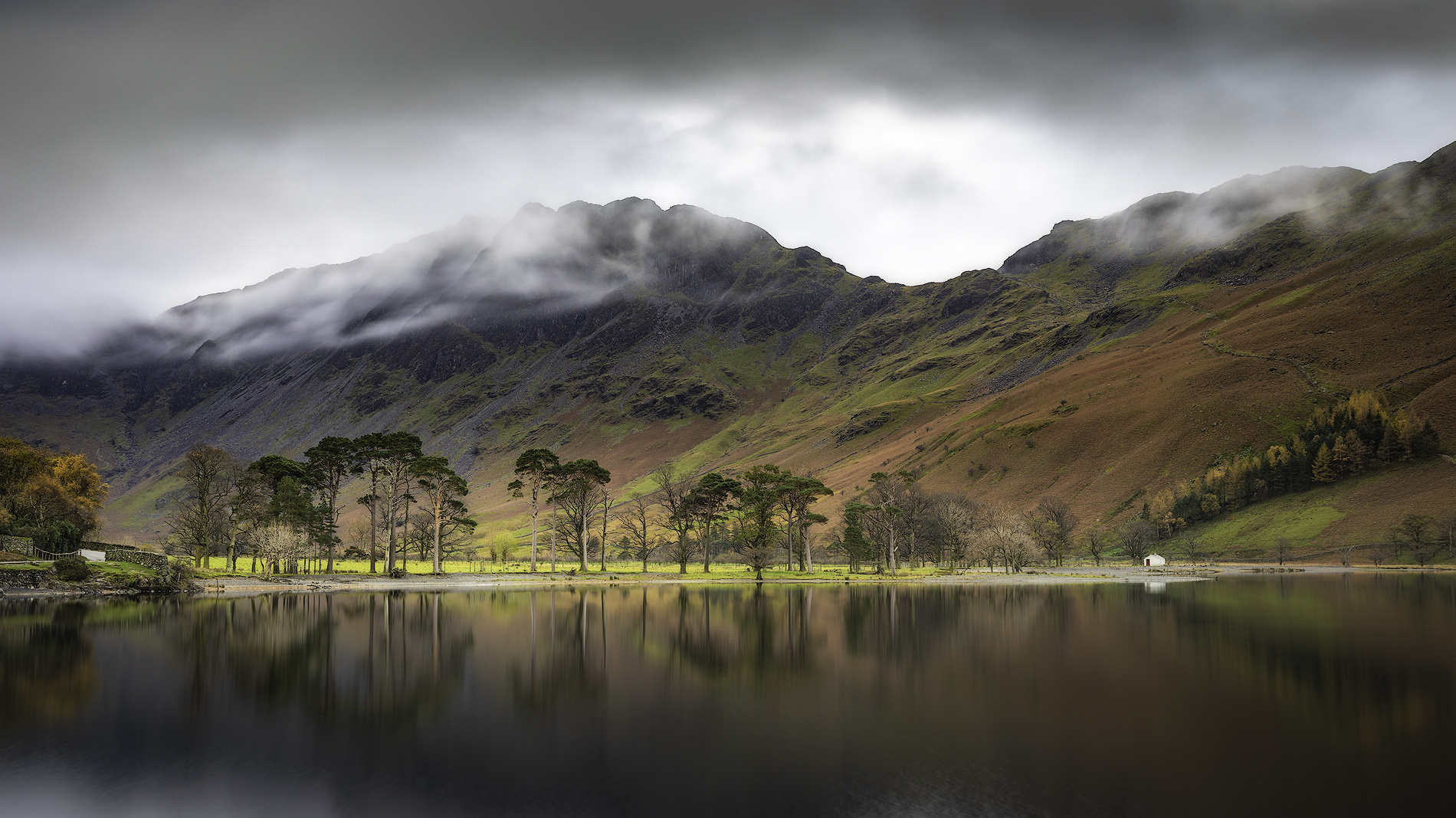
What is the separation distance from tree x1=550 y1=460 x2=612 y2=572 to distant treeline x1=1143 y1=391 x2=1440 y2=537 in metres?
106

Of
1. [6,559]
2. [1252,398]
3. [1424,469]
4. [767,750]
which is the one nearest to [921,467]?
[1252,398]

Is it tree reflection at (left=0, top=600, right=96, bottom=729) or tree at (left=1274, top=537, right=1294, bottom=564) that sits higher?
tree reflection at (left=0, top=600, right=96, bottom=729)

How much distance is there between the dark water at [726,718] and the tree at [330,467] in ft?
138

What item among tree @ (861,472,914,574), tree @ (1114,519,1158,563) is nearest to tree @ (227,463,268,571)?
tree @ (861,472,914,574)

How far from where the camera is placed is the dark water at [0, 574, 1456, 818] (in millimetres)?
16875

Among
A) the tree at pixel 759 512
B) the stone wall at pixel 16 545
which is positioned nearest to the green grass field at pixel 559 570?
the tree at pixel 759 512

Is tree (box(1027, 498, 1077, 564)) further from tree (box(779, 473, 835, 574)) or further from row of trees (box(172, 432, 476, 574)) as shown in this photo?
row of trees (box(172, 432, 476, 574))

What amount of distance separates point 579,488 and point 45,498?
51.2 m

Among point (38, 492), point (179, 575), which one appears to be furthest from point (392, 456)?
point (38, 492)

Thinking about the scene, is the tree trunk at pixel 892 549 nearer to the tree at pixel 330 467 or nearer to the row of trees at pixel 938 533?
the row of trees at pixel 938 533

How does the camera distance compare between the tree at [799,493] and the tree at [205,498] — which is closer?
the tree at [205,498]

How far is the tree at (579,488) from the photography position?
96250mm

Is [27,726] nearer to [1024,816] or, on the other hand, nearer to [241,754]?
[241,754]

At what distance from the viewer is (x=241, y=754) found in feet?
66.2
